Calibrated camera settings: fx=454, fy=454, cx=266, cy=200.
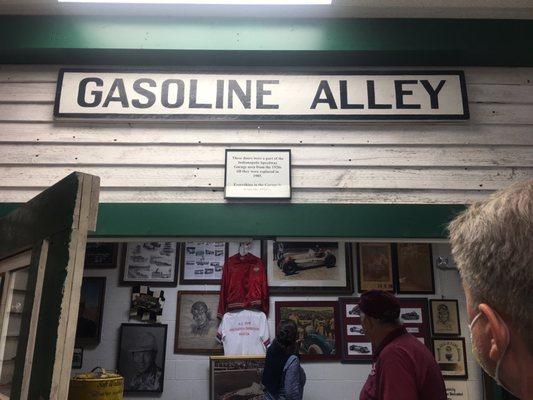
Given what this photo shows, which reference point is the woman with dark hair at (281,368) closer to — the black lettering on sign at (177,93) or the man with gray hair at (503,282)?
the black lettering on sign at (177,93)

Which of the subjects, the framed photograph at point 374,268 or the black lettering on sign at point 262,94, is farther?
the framed photograph at point 374,268

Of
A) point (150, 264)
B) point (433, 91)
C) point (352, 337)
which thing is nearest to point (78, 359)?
point (150, 264)

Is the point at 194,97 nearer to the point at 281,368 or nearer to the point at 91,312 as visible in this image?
the point at 281,368

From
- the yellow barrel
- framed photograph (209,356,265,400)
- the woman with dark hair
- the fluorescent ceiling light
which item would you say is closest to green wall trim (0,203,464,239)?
the yellow barrel

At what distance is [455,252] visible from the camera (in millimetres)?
1049

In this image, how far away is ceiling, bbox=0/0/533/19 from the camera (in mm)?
2430

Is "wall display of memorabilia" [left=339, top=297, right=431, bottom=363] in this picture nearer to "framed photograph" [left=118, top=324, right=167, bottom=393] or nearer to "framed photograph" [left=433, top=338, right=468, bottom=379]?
"framed photograph" [left=433, top=338, right=468, bottom=379]

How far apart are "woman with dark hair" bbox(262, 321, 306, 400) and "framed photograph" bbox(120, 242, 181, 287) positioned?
60.2 inches

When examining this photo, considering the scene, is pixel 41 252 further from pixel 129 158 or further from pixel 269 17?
pixel 269 17

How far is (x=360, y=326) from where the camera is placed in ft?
16.1

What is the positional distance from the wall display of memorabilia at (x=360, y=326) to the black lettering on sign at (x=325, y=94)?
3.00m

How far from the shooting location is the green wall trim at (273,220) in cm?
225

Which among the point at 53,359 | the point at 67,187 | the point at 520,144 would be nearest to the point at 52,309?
the point at 53,359

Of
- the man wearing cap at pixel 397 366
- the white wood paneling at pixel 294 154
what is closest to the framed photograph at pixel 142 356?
the white wood paneling at pixel 294 154
